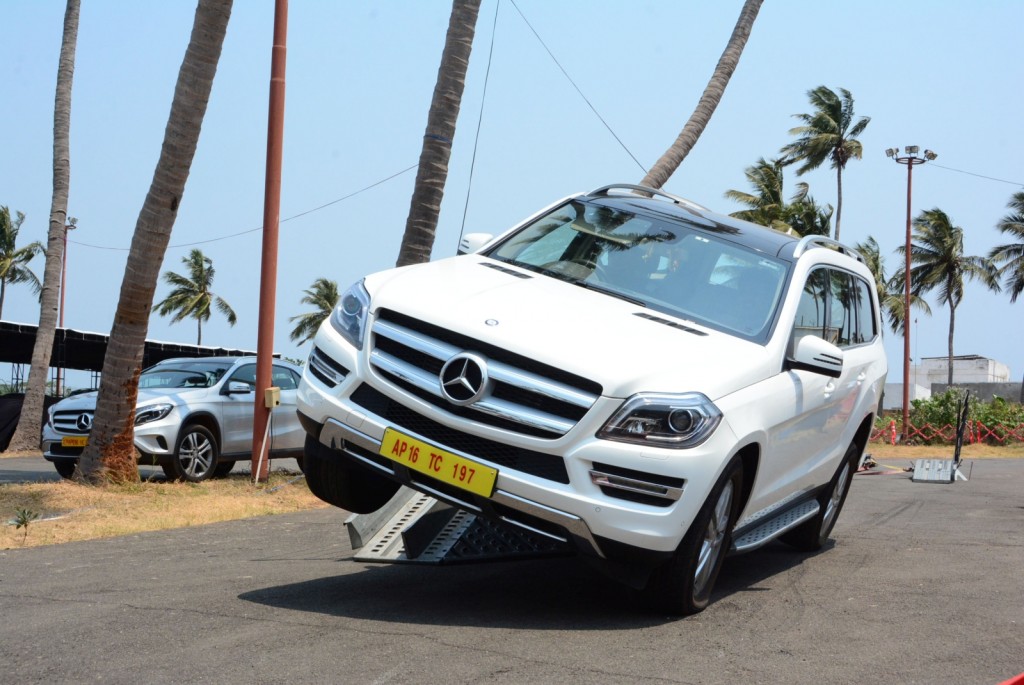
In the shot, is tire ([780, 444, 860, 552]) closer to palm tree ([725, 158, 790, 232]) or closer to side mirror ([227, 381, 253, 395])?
side mirror ([227, 381, 253, 395])

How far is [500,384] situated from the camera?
523 centimetres

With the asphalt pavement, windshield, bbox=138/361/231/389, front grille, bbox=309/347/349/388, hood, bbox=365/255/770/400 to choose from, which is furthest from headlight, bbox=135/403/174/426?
front grille, bbox=309/347/349/388

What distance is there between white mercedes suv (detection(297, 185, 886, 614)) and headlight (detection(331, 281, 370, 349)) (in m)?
0.01

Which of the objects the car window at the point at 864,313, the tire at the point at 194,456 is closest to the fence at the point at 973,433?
the tire at the point at 194,456

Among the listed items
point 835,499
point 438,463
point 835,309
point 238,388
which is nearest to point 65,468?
point 238,388

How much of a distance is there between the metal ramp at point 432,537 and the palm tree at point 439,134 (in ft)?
24.3

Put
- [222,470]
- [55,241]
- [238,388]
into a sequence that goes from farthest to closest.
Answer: [55,241] → [222,470] → [238,388]

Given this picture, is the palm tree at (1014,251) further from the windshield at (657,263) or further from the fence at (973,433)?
the windshield at (657,263)

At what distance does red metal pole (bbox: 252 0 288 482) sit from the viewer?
44.7 feet

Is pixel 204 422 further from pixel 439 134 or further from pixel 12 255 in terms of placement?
pixel 12 255

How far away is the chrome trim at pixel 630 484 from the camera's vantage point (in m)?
5.07

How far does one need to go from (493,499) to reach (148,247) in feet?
24.2

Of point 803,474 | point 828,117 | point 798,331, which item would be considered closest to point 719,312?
point 798,331

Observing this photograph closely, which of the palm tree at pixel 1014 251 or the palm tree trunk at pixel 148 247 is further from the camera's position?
the palm tree at pixel 1014 251
